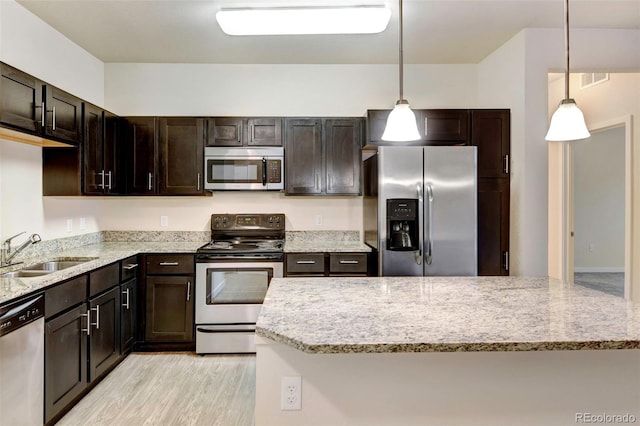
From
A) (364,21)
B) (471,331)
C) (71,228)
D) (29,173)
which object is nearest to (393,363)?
(471,331)

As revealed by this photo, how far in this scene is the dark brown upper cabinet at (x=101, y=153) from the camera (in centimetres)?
303

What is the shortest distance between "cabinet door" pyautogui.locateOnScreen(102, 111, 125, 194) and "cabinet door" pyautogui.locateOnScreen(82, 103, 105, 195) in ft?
0.21

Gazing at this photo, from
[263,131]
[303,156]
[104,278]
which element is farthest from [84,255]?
[303,156]

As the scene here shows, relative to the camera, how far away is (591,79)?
5.01 meters

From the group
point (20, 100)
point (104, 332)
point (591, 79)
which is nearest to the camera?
point (20, 100)

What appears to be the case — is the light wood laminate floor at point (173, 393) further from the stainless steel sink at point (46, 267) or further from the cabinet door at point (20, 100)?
the cabinet door at point (20, 100)

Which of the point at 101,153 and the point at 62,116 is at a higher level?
the point at 62,116

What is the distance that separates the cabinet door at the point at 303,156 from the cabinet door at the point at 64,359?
78.2 inches

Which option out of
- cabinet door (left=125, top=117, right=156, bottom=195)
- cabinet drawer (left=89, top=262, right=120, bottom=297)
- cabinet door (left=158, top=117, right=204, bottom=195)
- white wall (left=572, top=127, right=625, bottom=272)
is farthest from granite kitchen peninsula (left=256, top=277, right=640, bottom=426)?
white wall (left=572, top=127, right=625, bottom=272)

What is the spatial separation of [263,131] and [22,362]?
2501 mm

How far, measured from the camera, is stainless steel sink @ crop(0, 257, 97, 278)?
2.45 metres

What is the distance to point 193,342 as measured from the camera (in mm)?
3352

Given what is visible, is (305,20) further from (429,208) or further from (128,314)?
(128,314)

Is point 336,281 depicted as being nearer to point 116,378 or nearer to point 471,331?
point 471,331
